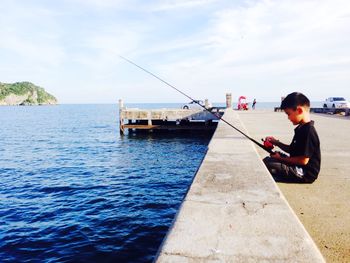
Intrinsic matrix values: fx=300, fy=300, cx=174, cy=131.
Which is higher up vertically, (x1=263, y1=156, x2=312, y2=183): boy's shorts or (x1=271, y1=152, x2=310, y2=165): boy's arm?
(x1=271, y1=152, x2=310, y2=165): boy's arm

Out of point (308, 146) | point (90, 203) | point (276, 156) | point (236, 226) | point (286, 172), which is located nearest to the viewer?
point (236, 226)

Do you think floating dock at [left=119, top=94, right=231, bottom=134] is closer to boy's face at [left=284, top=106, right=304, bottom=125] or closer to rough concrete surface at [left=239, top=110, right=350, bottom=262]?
rough concrete surface at [left=239, top=110, right=350, bottom=262]

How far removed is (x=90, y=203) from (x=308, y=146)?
8298 mm

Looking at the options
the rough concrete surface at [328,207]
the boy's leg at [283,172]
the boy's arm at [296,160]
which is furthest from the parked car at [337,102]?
the boy's arm at [296,160]

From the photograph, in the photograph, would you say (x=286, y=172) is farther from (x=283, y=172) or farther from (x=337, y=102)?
(x=337, y=102)

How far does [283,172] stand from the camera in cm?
486

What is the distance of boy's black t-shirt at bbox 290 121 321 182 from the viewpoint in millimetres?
4381

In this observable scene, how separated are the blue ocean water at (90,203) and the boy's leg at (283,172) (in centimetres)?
359

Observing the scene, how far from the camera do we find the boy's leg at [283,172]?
4.79 m

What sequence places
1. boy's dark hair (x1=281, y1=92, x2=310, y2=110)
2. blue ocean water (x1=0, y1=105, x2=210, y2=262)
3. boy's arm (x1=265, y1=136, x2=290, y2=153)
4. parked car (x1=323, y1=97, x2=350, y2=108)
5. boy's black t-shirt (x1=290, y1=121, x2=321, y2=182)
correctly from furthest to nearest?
parked car (x1=323, y1=97, x2=350, y2=108) → blue ocean water (x1=0, y1=105, x2=210, y2=262) → boy's arm (x1=265, y1=136, x2=290, y2=153) → boy's dark hair (x1=281, y1=92, x2=310, y2=110) → boy's black t-shirt (x1=290, y1=121, x2=321, y2=182)

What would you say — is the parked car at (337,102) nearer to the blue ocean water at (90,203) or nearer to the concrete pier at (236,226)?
the blue ocean water at (90,203)

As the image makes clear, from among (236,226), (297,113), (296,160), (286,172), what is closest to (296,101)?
(297,113)

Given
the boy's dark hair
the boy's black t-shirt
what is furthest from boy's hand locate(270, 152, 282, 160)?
the boy's dark hair

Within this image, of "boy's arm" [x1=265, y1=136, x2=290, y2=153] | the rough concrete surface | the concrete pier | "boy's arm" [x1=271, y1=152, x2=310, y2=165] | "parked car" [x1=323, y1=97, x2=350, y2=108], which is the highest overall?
"parked car" [x1=323, y1=97, x2=350, y2=108]
